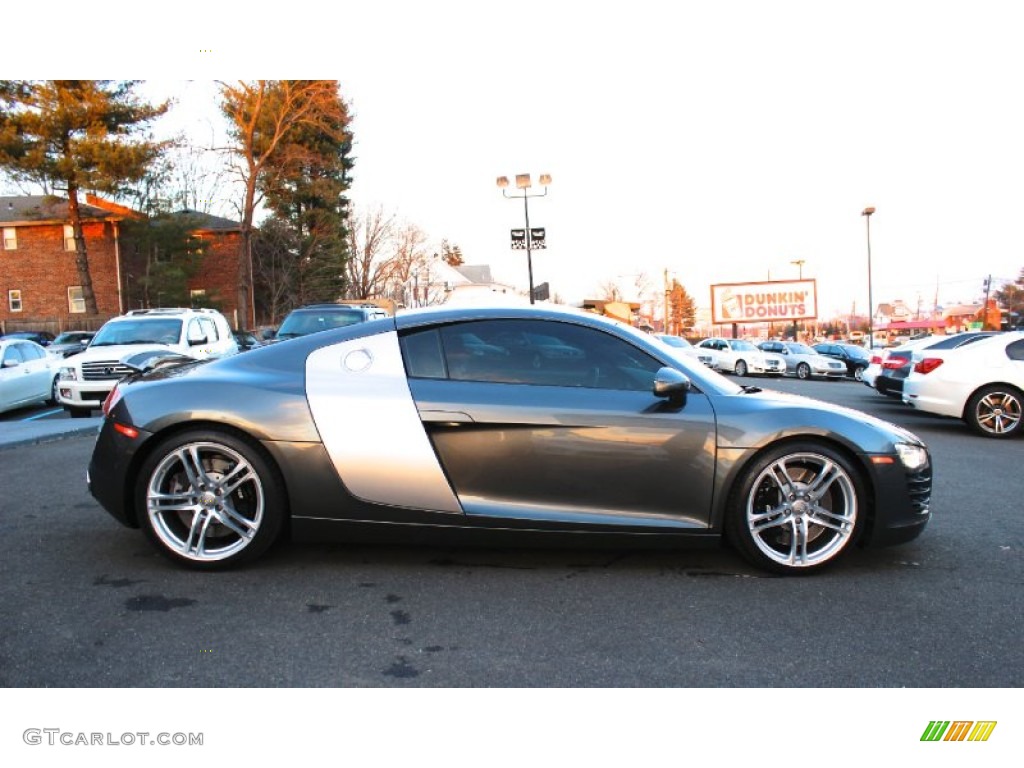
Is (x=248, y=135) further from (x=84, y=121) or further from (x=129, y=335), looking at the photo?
(x=129, y=335)

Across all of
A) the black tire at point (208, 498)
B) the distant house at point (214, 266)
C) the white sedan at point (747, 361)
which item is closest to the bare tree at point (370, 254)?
the distant house at point (214, 266)

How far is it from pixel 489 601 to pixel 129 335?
10.5m

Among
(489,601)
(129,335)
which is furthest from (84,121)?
(489,601)

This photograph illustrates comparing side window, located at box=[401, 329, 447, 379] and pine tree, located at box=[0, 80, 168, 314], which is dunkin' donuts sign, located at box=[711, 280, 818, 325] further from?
side window, located at box=[401, 329, 447, 379]

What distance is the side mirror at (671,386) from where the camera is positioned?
3.49 metres

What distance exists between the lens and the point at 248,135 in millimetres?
33125

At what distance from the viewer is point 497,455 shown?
3480 millimetres

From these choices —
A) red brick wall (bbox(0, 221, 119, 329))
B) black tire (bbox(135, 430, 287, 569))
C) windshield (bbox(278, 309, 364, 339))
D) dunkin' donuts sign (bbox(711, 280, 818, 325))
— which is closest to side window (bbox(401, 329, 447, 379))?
black tire (bbox(135, 430, 287, 569))

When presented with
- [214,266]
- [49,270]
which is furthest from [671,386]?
Answer: [49,270]

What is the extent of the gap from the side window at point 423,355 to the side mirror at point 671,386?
1085 mm

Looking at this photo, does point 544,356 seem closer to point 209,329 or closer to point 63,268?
point 209,329

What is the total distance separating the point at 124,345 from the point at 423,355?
30.2 feet

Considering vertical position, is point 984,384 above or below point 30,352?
below
